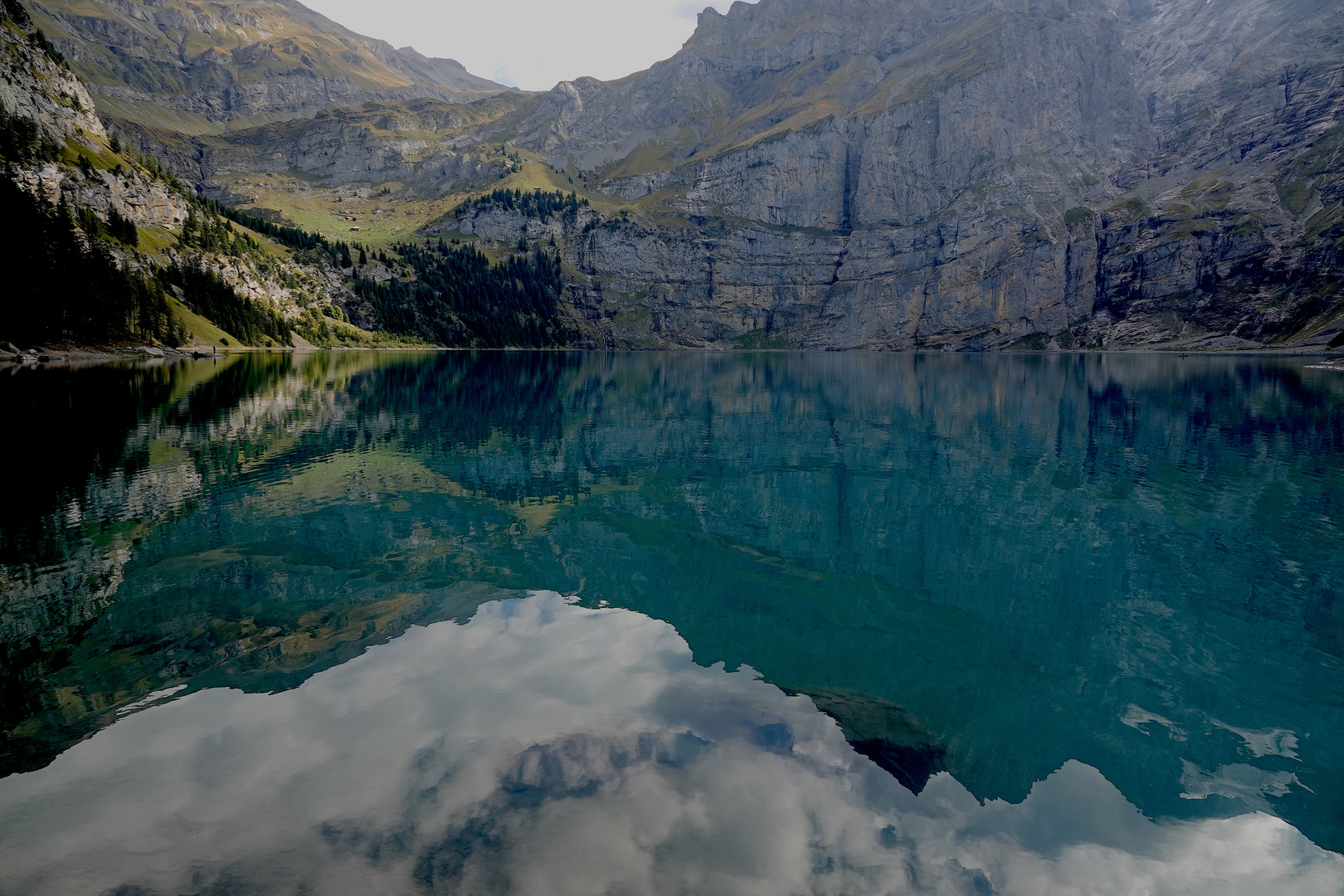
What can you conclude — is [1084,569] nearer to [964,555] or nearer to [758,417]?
[964,555]

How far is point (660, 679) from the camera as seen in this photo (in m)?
12.5

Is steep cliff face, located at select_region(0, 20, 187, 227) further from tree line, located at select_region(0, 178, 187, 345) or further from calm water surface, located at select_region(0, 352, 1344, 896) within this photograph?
calm water surface, located at select_region(0, 352, 1344, 896)

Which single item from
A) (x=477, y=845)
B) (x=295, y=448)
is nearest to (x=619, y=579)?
(x=477, y=845)

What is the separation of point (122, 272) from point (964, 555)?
127m

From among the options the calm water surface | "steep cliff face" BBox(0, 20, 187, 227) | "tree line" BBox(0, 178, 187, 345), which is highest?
"steep cliff face" BBox(0, 20, 187, 227)

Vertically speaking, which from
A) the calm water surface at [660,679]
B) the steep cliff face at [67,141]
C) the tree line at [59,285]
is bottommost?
the calm water surface at [660,679]

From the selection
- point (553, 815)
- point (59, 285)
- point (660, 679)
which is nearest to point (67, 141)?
point (59, 285)

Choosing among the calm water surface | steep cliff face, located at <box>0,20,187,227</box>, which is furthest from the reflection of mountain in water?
steep cliff face, located at <box>0,20,187,227</box>

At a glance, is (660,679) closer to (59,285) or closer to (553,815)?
(553,815)

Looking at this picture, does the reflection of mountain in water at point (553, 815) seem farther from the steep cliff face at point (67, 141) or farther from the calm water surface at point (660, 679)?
the steep cliff face at point (67, 141)

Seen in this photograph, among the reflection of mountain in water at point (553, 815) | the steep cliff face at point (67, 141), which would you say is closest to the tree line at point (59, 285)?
the steep cliff face at point (67, 141)

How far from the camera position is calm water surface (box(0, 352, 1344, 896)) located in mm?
8117

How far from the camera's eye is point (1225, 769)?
10.1 meters

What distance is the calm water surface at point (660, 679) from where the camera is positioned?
8.12 meters
